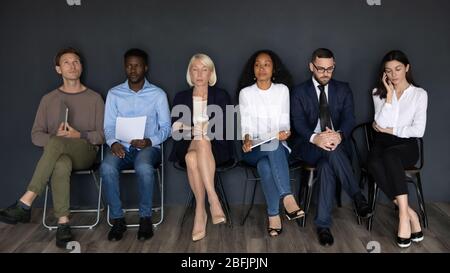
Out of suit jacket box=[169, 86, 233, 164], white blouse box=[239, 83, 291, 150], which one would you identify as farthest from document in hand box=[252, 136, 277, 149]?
suit jacket box=[169, 86, 233, 164]

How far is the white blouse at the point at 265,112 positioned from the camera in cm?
417

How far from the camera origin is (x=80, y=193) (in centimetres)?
466

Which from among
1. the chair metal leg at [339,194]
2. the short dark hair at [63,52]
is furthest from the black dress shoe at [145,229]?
the chair metal leg at [339,194]

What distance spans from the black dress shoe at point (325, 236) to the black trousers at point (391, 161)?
51 cm

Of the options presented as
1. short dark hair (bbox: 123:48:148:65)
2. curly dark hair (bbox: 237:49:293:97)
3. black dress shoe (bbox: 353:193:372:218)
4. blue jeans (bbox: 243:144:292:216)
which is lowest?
black dress shoe (bbox: 353:193:372:218)

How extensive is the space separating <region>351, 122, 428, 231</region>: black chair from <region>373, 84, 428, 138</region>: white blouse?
181mm

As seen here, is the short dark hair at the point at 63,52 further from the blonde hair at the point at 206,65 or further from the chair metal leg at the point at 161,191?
the chair metal leg at the point at 161,191

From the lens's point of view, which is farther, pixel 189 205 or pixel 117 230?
pixel 189 205

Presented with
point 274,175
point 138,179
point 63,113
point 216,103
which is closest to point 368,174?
point 274,175

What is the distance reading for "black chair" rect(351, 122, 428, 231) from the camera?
156 inches

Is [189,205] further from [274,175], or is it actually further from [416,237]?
[416,237]

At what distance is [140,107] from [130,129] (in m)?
0.20

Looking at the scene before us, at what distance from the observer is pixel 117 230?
390 centimetres

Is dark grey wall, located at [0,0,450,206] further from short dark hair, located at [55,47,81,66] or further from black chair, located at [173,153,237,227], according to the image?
black chair, located at [173,153,237,227]
